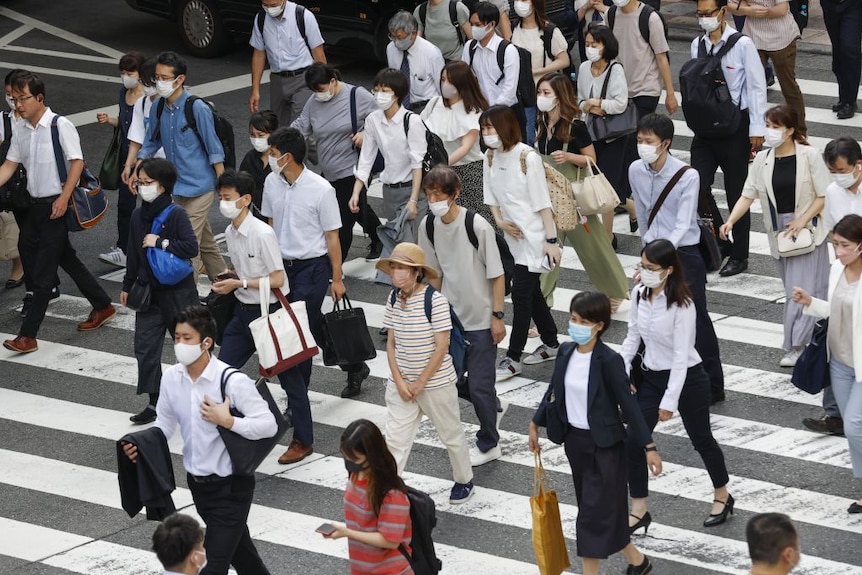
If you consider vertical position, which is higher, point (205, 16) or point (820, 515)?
point (205, 16)

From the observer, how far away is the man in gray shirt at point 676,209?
1027 cm

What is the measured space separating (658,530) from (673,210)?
2.35 m

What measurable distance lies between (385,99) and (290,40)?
344 cm

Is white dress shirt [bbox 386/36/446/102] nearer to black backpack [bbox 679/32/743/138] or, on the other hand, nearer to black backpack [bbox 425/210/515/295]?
black backpack [bbox 679/32/743/138]

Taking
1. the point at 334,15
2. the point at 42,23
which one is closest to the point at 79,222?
the point at 334,15

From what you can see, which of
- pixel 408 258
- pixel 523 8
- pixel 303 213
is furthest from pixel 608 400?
pixel 523 8

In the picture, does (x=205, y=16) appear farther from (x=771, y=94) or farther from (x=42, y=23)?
(x=771, y=94)

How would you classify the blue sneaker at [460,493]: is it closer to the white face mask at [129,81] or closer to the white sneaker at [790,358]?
the white sneaker at [790,358]

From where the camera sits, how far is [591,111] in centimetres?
1284

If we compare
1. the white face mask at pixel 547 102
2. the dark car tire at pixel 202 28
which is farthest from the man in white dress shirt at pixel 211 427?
the dark car tire at pixel 202 28

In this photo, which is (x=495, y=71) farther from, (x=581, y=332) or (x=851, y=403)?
(x=581, y=332)

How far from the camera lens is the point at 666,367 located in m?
8.73

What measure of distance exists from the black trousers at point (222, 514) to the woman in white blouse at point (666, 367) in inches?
82.6

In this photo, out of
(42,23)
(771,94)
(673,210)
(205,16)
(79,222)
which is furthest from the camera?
(42,23)
